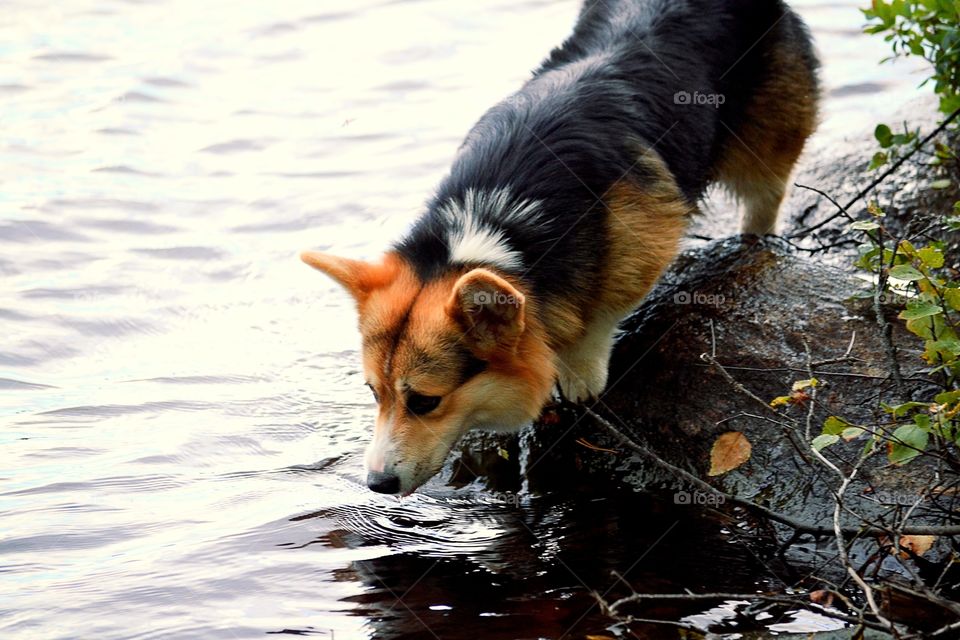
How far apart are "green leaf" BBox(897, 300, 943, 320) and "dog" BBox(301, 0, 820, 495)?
1544mm

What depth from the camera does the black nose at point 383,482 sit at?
502 centimetres

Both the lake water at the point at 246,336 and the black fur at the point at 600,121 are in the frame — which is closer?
the lake water at the point at 246,336

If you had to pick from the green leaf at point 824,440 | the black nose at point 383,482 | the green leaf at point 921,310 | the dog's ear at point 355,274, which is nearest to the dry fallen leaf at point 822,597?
the green leaf at point 824,440

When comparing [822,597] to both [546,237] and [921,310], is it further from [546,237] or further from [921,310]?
[546,237]

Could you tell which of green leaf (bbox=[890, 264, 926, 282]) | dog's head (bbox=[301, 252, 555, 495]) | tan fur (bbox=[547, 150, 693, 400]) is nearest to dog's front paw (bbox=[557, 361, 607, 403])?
tan fur (bbox=[547, 150, 693, 400])

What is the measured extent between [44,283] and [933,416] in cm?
615

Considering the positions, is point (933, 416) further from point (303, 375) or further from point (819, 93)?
point (303, 375)

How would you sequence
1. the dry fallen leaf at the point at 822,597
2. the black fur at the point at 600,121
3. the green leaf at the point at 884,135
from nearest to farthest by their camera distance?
the dry fallen leaf at the point at 822,597, the black fur at the point at 600,121, the green leaf at the point at 884,135

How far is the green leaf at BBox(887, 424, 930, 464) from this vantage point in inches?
155

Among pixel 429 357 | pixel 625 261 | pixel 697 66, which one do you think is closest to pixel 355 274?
pixel 429 357

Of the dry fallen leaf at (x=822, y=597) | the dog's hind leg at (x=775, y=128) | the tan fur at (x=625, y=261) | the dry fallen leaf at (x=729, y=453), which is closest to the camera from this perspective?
the dry fallen leaf at (x=822, y=597)

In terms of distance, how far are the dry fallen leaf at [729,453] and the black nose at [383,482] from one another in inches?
54.5

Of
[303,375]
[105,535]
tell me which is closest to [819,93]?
[303,375]

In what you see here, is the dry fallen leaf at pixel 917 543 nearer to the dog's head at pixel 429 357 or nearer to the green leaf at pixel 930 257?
the green leaf at pixel 930 257
